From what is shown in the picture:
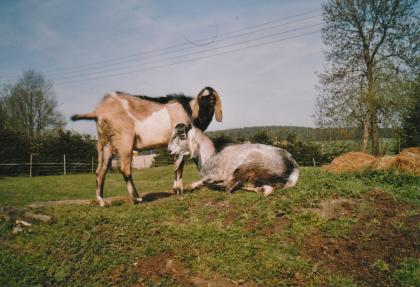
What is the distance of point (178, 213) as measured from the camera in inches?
232

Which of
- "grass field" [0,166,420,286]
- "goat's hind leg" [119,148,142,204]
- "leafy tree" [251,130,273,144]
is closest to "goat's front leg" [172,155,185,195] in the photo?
"goat's hind leg" [119,148,142,204]

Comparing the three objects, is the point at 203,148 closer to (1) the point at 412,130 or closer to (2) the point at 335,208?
(2) the point at 335,208

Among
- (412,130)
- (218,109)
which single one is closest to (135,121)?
(218,109)

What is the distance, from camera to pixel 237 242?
4.66 m

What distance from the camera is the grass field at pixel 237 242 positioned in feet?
13.0

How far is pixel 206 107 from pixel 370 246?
475cm

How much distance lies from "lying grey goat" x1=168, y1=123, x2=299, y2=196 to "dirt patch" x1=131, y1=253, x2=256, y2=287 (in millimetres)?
2447

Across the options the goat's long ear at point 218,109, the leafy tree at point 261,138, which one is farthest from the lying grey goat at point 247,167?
the leafy tree at point 261,138

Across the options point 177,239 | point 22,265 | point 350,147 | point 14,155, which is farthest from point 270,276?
point 350,147

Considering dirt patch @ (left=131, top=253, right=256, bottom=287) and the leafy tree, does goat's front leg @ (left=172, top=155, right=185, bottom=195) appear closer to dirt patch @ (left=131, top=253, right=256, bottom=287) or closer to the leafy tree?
dirt patch @ (left=131, top=253, right=256, bottom=287)

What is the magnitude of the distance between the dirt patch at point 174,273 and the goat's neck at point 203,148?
9.76ft

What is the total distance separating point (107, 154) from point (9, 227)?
7.69 ft

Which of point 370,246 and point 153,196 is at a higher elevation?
point 153,196

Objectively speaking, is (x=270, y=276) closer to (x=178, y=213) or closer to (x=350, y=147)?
(x=178, y=213)
